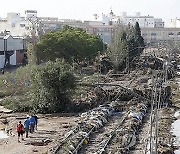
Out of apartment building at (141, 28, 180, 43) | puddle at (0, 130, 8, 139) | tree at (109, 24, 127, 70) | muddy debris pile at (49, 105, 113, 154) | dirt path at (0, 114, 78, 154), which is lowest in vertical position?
puddle at (0, 130, 8, 139)

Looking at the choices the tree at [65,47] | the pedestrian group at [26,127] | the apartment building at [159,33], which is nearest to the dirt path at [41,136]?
the pedestrian group at [26,127]

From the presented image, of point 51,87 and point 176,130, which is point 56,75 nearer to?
point 51,87

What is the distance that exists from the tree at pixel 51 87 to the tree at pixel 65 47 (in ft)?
68.8

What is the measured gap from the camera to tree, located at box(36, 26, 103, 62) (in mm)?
51000

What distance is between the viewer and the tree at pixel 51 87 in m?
29.3

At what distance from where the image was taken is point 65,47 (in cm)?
5294

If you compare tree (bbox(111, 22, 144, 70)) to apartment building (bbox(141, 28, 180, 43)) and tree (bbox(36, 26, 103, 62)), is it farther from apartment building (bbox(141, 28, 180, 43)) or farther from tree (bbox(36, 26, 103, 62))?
apartment building (bbox(141, 28, 180, 43))

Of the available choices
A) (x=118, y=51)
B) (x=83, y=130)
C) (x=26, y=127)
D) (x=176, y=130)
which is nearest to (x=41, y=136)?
(x=26, y=127)

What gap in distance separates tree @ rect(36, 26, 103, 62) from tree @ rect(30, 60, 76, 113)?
21.0 meters

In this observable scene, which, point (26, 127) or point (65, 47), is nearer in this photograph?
point (26, 127)

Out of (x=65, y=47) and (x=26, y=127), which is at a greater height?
(x=65, y=47)

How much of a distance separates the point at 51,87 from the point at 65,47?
24028mm

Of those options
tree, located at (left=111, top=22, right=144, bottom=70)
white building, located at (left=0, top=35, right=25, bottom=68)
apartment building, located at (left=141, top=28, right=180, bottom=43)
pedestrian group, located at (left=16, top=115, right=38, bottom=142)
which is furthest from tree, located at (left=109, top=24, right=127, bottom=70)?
apartment building, located at (left=141, top=28, right=180, bottom=43)

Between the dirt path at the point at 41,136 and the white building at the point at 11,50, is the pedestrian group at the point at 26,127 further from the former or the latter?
the white building at the point at 11,50
